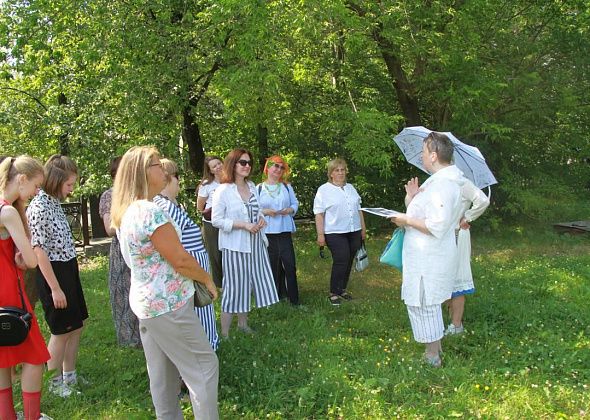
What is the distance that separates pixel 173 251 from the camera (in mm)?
2645

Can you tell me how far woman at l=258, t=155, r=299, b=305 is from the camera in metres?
5.79

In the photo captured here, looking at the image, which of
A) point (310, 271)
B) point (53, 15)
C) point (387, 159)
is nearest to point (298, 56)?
point (387, 159)

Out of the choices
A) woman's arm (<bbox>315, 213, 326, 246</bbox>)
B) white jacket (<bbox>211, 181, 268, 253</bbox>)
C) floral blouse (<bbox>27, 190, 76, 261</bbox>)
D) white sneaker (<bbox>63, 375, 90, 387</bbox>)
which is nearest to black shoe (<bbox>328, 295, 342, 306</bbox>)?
woman's arm (<bbox>315, 213, 326, 246</bbox>)

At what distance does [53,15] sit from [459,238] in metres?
7.47

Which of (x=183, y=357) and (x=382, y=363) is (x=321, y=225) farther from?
(x=183, y=357)

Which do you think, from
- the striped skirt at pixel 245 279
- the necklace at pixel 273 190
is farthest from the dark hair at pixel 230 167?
the necklace at pixel 273 190

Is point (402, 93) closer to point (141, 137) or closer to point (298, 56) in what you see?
point (298, 56)

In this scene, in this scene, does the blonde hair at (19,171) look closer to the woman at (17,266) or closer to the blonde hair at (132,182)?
the woman at (17,266)

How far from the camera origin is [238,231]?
4.81 m

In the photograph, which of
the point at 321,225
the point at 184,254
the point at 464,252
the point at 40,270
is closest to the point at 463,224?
the point at 464,252

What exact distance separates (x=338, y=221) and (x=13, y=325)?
12.2ft

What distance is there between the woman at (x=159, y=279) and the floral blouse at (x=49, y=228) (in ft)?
3.67

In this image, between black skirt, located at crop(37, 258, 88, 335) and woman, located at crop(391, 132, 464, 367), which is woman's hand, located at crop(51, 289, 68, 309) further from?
woman, located at crop(391, 132, 464, 367)

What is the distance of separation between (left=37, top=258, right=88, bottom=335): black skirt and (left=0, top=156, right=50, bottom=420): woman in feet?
1.43
